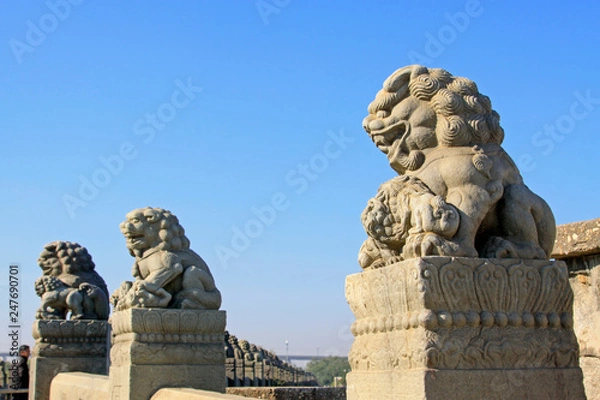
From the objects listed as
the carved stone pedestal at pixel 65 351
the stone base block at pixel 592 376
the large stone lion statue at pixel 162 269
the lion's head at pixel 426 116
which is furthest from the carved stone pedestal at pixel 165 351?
the carved stone pedestal at pixel 65 351

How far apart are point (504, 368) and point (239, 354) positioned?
12505mm

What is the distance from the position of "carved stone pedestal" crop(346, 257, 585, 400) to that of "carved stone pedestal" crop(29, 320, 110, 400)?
8448mm

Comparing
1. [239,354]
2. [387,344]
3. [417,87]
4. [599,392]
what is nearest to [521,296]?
[387,344]

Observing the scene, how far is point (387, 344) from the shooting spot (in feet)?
11.9

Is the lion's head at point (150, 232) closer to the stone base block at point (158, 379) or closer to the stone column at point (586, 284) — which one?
the stone base block at point (158, 379)

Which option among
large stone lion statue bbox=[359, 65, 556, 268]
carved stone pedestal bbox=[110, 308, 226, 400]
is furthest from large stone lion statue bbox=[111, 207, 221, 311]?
large stone lion statue bbox=[359, 65, 556, 268]

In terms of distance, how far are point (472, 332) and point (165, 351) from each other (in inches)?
173

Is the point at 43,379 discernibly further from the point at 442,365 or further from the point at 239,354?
the point at 442,365

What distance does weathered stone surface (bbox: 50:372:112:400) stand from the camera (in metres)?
8.59

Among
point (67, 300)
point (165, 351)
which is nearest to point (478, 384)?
point (165, 351)

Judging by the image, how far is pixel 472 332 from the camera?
11.4 ft

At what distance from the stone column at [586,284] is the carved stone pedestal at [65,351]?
25.6 ft

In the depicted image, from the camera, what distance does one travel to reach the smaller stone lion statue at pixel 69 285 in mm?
11297

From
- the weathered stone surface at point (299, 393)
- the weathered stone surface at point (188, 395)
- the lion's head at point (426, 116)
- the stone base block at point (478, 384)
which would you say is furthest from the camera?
the weathered stone surface at point (299, 393)
